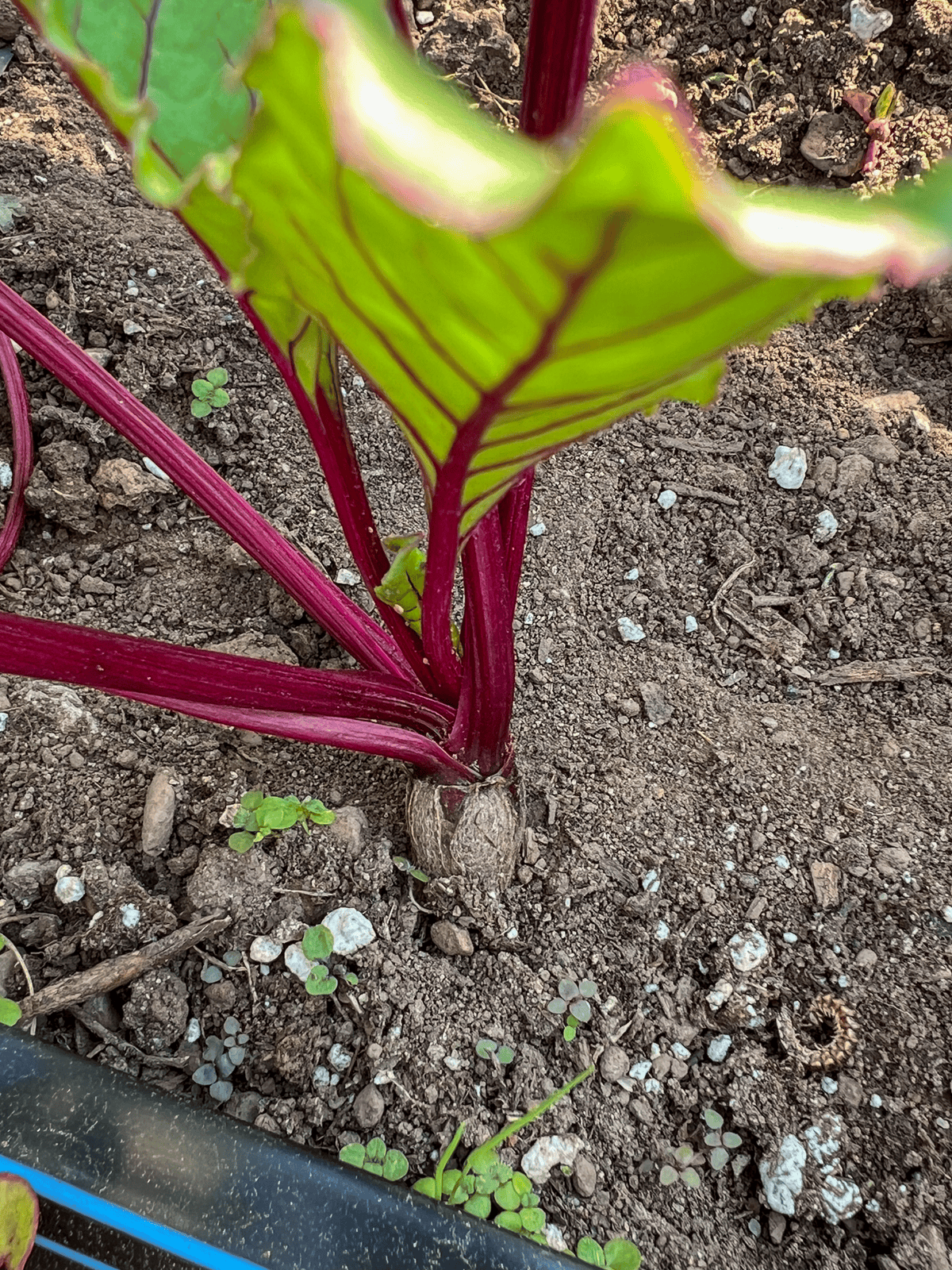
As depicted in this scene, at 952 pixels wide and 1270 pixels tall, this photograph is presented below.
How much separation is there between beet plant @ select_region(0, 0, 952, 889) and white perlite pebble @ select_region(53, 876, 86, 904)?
15.1 inches

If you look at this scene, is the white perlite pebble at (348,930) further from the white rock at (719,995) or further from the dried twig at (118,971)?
the white rock at (719,995)

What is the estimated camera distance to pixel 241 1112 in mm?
883

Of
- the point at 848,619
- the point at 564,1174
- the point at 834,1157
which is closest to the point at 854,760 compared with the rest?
the point at 848,619

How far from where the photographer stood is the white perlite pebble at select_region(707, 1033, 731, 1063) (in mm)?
929

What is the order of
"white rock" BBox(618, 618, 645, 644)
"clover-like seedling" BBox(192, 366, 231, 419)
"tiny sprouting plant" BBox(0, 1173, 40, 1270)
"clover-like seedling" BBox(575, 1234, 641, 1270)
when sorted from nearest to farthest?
"tiny sprouting plant" BBox(0, 1173, 40, 1270) → "clover-like seedling" BBox(575, 1234, 641, 1270) → "white rock" BBox(618, 618, 645, 644) → "clover-like seedling" BBox(192, 366, 231, 419)

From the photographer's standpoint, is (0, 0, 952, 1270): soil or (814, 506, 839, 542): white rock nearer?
(0, 0, 952, 1270): soil

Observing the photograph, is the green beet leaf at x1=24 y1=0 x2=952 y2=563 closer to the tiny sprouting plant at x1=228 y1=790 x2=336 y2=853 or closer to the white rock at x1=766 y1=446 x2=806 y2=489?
the tiny sprouting plant at x1=228 y1=790 x2=336 y2=853

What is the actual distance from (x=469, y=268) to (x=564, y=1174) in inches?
34.9

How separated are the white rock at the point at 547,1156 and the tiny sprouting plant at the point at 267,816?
1.30ft

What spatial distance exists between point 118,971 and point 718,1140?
0.64m

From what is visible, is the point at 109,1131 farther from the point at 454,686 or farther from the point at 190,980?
the point at 454,686

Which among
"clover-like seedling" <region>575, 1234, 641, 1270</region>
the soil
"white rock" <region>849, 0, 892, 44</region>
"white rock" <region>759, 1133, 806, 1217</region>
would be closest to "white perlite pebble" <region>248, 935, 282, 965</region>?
the soil

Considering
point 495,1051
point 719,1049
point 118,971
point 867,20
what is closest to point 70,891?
point 118,971

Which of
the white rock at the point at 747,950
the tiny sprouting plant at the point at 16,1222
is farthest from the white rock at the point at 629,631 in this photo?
the tiny sprouting plant at the point at 16,1222
